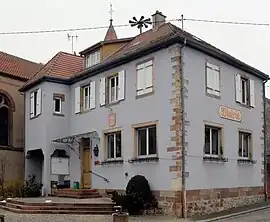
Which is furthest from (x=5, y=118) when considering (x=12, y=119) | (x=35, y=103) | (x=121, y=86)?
(x=121, y=86)

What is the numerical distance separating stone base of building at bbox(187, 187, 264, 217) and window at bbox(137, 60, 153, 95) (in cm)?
468

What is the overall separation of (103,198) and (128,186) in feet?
9.03

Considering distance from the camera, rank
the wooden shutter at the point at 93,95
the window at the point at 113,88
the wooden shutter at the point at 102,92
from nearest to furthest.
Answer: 1. the window at the point at 113,88
2. the wooden shutter at the point at 102,92
3. the wooden shutter at the point at 93,95

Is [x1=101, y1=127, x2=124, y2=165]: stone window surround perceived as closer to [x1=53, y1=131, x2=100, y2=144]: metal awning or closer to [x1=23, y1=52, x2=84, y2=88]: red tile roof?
[x1=53, y1=131, x2=100, y2=144]: metal awning

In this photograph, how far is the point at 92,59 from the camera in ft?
84.2

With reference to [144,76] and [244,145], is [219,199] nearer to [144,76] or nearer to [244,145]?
[244,145]

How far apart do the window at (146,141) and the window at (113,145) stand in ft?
4.40

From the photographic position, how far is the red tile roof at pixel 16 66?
3175 cm

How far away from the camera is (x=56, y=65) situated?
87.5 ft

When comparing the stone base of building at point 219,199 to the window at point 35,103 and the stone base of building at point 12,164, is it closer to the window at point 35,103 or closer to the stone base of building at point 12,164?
the window at point 35,103

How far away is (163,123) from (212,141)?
2.59m

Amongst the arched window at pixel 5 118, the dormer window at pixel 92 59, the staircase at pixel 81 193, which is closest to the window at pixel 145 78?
the staircase at pixel 81 193

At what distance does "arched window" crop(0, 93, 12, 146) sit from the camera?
3044 centimetres

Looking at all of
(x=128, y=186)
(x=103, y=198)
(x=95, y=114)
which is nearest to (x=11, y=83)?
(x=95, y=114)
